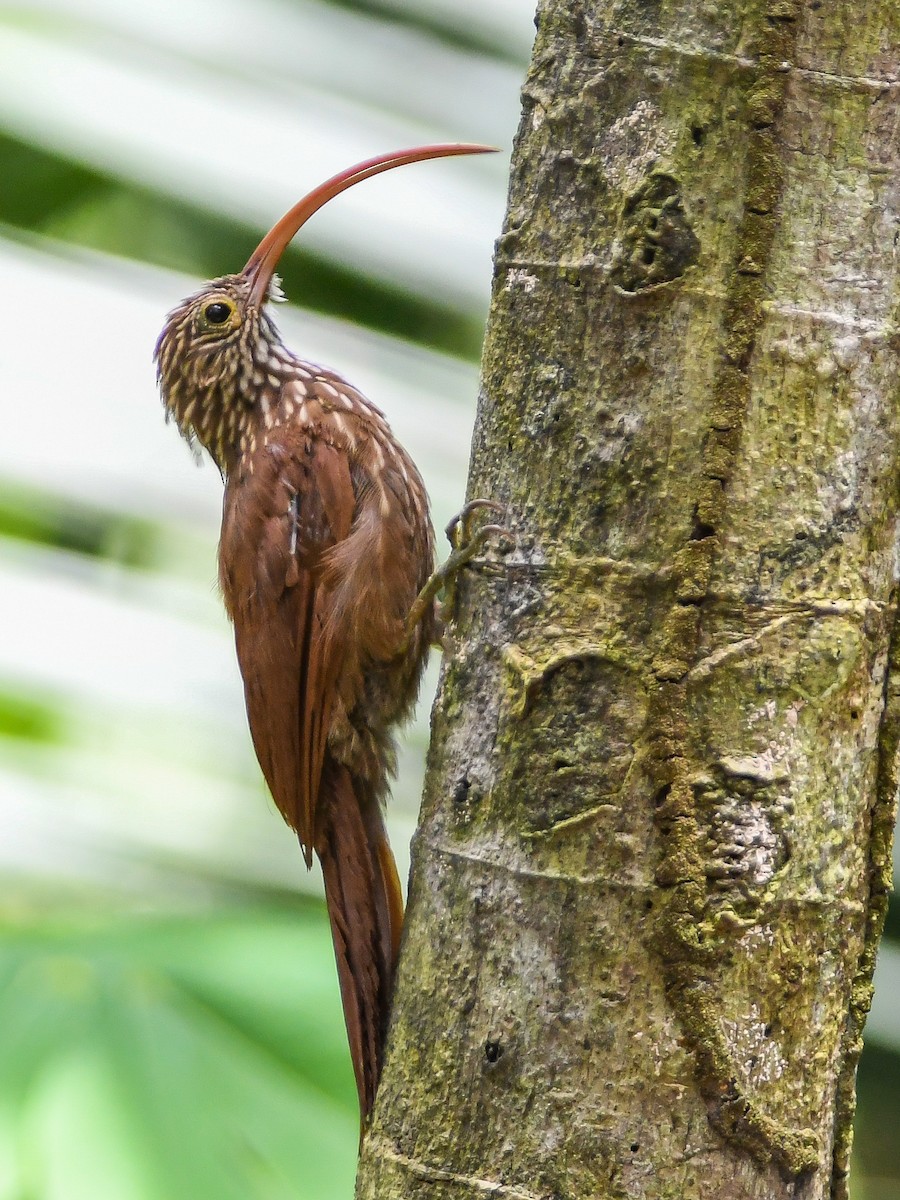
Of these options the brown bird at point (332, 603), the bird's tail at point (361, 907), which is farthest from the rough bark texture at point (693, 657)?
the brown bird at point (332, 603)

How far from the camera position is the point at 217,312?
319 centimetres

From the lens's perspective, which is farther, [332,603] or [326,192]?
[326,192]

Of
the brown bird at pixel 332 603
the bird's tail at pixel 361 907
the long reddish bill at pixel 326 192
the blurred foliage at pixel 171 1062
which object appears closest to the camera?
the bird's tail at pixel 361 907

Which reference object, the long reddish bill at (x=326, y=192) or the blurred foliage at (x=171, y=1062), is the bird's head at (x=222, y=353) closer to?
the long reddish bill at (x=326, y=192)

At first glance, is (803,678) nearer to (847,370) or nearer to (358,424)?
(847,370)

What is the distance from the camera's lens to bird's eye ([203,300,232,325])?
3.18 meters

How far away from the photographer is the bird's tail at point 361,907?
216cm

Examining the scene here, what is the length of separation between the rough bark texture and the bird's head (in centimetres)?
153

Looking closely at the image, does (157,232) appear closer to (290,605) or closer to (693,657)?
(290,605)

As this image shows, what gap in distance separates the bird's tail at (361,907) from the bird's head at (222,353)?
1014mm

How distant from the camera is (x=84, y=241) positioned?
3.10 metres

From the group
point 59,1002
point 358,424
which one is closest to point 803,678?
point 358,424

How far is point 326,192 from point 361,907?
5.33 feet

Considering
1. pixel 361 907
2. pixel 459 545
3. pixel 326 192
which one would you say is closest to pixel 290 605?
pixel 361 907
